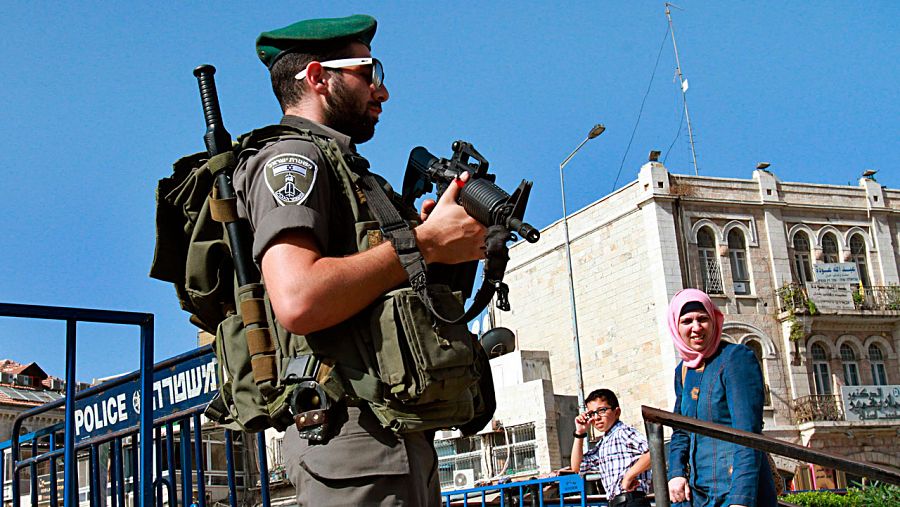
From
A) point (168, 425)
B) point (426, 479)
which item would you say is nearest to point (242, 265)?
point (426, 479)

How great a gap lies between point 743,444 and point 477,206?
57.7 inches

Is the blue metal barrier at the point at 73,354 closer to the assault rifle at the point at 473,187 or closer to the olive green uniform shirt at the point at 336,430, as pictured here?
the olive green uniform shirt at the point at 336,430

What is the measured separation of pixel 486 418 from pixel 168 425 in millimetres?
2150

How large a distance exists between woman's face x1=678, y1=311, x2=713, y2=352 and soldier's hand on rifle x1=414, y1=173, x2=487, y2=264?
93.3 inches

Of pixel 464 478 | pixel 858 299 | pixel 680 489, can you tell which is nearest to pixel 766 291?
pixel 858 299

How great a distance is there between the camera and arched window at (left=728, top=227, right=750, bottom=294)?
31.5 m

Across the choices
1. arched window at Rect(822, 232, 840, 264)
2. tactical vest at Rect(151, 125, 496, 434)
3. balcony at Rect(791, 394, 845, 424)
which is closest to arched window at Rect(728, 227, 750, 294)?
arched window at Rect(822, 232, 840, 264)

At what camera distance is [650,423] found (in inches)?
130

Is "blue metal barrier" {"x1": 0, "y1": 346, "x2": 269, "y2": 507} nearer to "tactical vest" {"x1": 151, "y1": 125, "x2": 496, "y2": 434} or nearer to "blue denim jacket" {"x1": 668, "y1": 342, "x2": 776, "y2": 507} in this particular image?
"tactical vest" {"x1": 151, "y1": 125, "x2": 496, "y2": 434}

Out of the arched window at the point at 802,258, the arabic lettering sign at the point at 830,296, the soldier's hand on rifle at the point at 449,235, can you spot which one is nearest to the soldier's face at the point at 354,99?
the soldier's hand on rifle at the point at 449,235

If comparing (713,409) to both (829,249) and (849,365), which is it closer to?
(849,365)

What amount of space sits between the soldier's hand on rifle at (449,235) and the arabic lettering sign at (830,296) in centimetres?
3133

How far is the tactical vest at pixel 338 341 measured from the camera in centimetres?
222

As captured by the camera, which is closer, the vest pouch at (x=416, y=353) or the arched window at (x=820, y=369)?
the vest pouch at (x=416, y=353)
